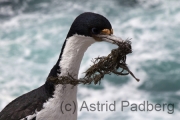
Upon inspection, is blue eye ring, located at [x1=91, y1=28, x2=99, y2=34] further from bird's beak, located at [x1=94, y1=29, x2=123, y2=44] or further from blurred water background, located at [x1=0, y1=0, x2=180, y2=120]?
blurred water background, located at [x1=0, y1=0, x2=180, y2=120]

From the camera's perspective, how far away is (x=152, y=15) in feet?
56.2

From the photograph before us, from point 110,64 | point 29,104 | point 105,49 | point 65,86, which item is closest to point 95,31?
point 110,64

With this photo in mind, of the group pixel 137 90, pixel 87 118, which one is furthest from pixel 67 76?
pixel 137 90

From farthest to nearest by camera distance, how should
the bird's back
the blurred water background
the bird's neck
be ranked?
the blurred water background, the bird's back, the bird's neck

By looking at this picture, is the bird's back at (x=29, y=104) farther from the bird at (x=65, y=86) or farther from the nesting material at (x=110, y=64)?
the nesting material at (x=110, y=64)

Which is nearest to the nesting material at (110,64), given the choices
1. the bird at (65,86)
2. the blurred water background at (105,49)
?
the bird at (65,86)

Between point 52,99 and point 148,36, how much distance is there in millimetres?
12340

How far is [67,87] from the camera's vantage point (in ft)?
12.8

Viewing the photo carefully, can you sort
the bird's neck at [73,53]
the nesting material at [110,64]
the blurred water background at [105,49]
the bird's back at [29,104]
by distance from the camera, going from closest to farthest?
the nesting material at [110,64] → the bird's neck at [73,53] → the bird's back at [29,104] → the blurred water background at [105,49]

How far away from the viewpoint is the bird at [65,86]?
3578 millimetres

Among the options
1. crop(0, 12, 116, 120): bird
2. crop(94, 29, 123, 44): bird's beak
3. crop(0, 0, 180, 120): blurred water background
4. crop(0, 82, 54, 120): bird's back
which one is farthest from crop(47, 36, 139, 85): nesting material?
crop(0, 0, 180, 120): blurred water background

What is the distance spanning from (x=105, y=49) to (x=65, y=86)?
1107 centimetres

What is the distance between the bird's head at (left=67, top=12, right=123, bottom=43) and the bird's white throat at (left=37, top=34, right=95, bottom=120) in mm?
47

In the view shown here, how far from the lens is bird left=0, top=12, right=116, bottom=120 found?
11.7 feet
